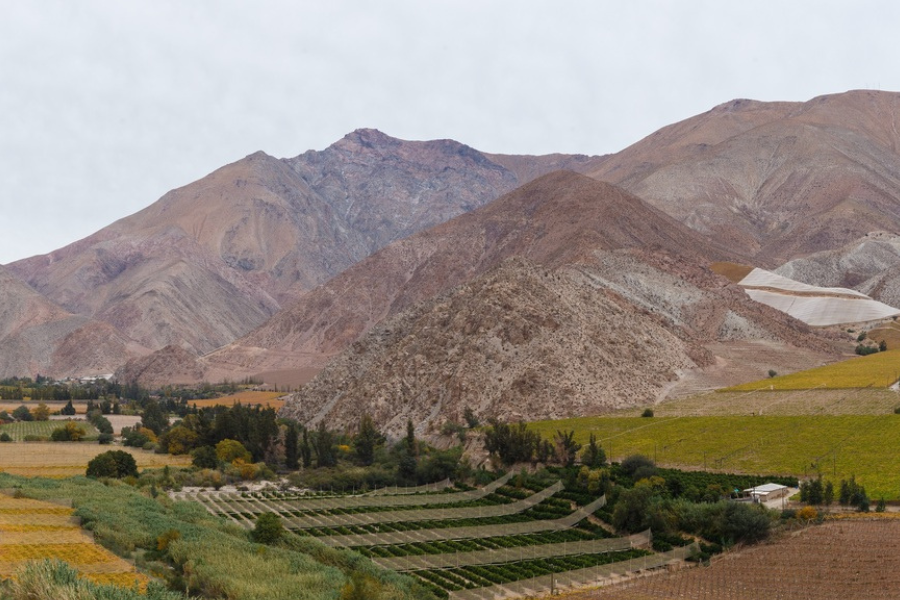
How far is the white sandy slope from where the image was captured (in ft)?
447

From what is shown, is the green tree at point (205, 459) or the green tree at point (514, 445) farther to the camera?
the green tree at point (205, 459)

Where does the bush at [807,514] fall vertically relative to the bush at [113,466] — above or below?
below

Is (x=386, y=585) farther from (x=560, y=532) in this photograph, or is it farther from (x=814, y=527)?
(x=814, y=527)

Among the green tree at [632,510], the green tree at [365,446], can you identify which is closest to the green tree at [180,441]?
the green tree at [365,446]

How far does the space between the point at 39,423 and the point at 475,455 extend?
56.9 meters

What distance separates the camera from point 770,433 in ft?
212

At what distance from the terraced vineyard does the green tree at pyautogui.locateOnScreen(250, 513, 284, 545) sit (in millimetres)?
3559

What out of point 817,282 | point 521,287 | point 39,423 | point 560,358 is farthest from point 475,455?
point 817,282

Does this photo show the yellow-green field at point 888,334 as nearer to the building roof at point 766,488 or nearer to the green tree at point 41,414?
the building roof at point 766,488

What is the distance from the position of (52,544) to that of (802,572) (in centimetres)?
3060

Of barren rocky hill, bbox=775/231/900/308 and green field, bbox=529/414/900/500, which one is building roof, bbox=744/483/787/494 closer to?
green field, bbox=529/414/900/500

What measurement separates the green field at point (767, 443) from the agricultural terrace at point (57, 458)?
33.1m

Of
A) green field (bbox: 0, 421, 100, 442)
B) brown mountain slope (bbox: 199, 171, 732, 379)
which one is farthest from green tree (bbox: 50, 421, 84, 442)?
brown mountain slope (bbox: 199, 171, 732, 379)

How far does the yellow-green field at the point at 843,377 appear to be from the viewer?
80169 millimetres
